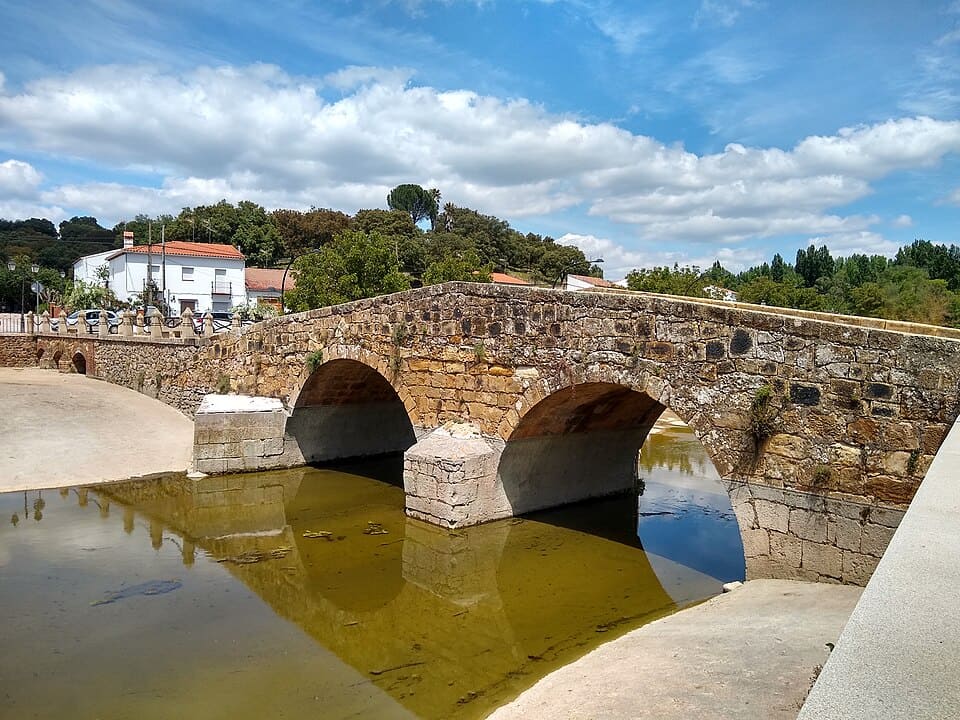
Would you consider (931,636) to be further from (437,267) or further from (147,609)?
(437,267)

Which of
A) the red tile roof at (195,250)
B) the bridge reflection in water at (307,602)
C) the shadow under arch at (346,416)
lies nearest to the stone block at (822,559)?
the bridge reflection in water at (307,602)

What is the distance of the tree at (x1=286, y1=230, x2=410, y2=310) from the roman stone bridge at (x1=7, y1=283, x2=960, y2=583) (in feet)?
29.9

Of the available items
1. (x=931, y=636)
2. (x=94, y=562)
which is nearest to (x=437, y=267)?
(x=94, y=562)

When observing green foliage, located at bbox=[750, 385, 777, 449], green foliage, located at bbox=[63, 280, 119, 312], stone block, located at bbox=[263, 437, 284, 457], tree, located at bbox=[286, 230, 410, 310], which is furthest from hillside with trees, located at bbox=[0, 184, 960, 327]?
green foliage, located at bbox=[750, 385, 777, 449]

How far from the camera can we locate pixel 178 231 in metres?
62.8

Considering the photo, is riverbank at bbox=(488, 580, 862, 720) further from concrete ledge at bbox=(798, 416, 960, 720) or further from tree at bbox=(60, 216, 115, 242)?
tree at bbox=(60, 216, 115, 242)

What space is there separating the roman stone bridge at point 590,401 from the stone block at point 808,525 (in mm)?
12

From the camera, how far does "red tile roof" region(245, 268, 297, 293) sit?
51531 mm

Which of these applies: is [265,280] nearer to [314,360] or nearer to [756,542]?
[314,360]

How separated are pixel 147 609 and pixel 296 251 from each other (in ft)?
189

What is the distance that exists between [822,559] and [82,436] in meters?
15.1

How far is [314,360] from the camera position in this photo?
14.4 meters

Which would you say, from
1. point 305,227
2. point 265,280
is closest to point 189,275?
point 265,280

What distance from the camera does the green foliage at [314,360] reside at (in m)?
14.3
